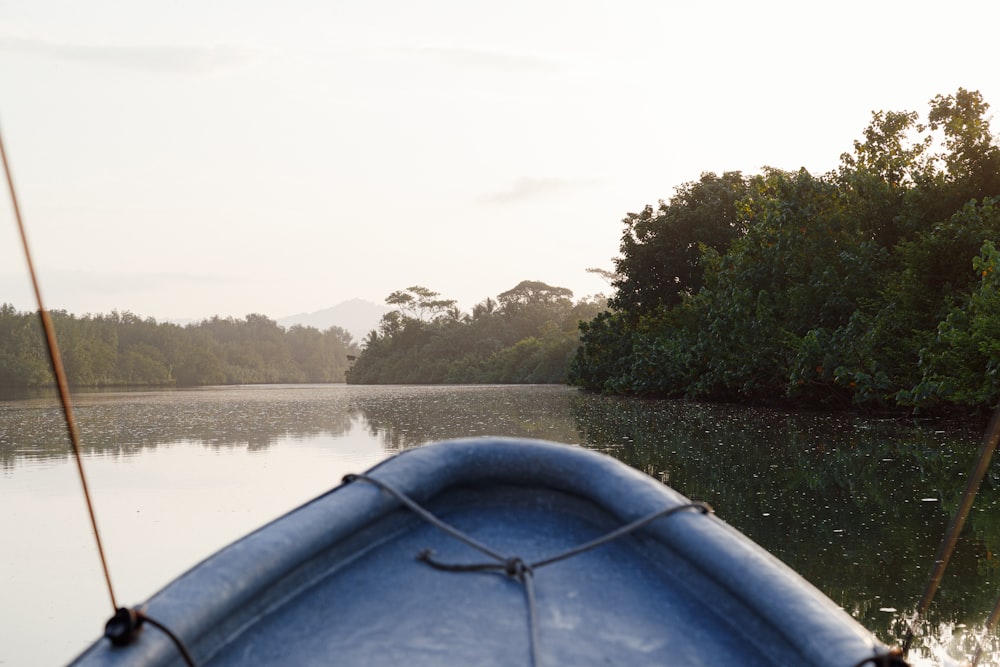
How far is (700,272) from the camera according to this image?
26875 mm

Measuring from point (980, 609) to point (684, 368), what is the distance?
1697 cm

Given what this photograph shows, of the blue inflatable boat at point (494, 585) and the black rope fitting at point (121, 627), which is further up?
the black rope fitting at point (121, 627)

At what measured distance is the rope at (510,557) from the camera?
1.86 meters

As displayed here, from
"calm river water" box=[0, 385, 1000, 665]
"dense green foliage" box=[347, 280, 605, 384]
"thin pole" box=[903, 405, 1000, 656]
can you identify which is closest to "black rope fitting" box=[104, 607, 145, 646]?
"thin pole" box=[903, 405, 1000, 656]

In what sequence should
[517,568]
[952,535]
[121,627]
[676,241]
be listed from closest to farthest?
[121,627], [517,568], [952,535], [676,241]

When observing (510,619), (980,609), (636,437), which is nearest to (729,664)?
(510,619)

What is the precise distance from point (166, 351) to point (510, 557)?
8225cm

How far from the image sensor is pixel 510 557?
192 centimetres

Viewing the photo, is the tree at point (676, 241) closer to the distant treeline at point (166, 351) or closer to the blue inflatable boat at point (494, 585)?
the blue inflatable boat at point (494, 585)

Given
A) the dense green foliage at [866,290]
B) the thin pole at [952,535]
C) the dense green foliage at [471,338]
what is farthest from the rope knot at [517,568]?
the dense green foliage at [471,338]

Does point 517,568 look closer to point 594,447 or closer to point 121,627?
point 121,627

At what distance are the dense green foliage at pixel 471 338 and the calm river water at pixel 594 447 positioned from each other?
114 ft

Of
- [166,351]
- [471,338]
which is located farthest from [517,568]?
[166,351]

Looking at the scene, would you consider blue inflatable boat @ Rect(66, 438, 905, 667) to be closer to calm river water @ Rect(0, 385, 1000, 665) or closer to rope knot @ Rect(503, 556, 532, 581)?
rope knot @ Rect(503, 556, 532, 581)
